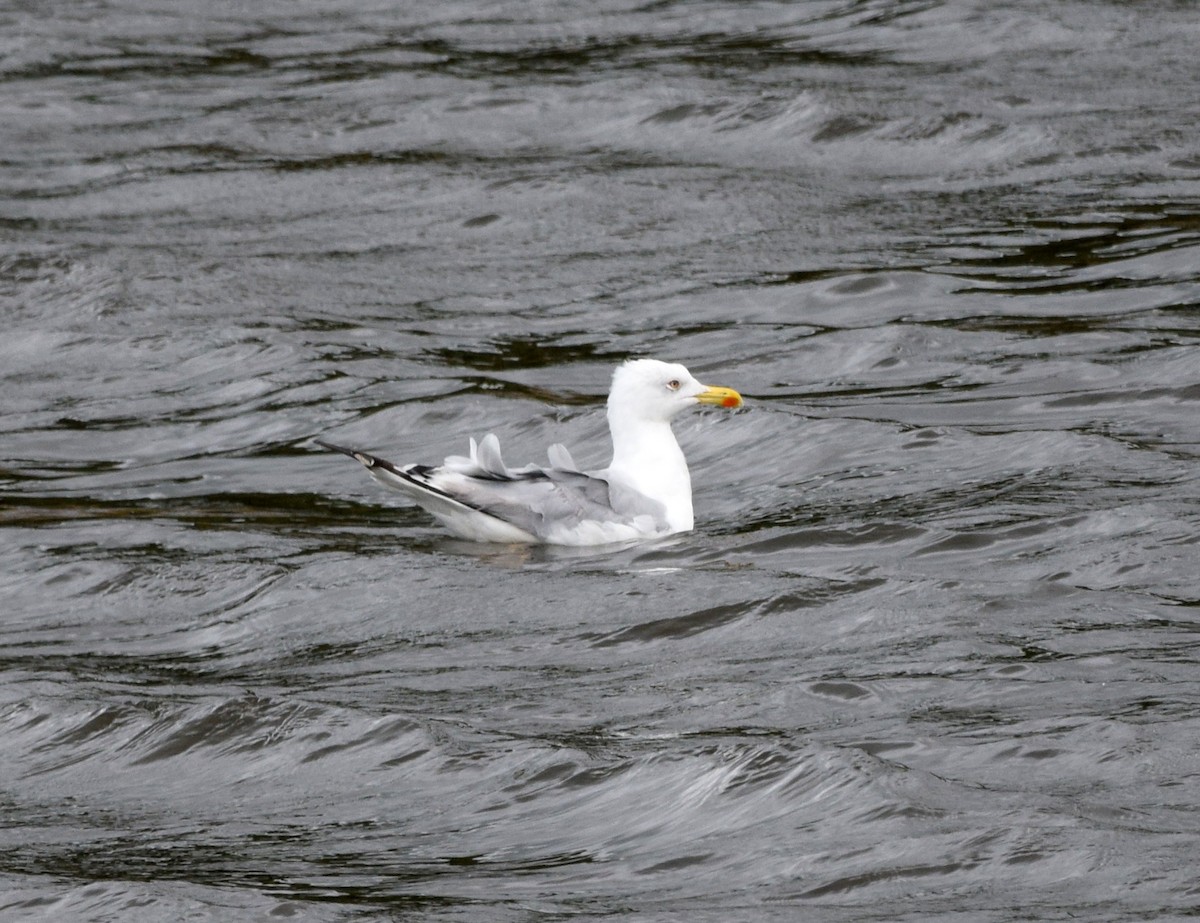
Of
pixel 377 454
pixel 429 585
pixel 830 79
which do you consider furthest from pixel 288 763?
pixel 830 79

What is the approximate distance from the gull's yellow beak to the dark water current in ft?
1.92

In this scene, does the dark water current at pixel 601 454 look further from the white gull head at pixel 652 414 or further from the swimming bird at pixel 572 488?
the white gull head at pixel 652 414

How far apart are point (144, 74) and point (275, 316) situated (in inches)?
289

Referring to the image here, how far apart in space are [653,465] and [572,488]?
469mm

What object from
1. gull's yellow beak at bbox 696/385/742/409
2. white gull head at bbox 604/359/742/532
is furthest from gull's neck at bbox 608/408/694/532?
gull's yellow beak at bbox 696/385/742/409

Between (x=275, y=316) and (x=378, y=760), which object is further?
(x=275, y=316)

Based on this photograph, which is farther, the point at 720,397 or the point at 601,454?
the point at 601,454

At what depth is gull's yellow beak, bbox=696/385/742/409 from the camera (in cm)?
1140

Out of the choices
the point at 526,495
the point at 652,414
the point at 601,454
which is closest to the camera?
the point at 526,495

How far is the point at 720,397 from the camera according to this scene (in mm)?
11445

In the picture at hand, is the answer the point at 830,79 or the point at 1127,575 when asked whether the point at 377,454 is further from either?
the point at 830,79

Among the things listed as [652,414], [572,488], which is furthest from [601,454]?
[572,488]

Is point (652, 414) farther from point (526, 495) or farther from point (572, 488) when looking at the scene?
point (526, 495)

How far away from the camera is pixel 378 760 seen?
8.07 m
